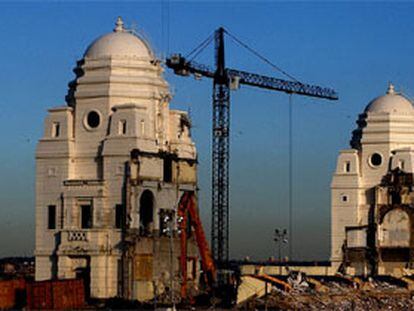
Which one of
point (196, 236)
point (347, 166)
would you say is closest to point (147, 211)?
point (196, 236)

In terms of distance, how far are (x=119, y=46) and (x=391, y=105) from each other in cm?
4988

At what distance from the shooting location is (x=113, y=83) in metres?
140

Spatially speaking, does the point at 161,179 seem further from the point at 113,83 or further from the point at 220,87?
the point at 220,87

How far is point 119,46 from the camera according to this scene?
141 meters

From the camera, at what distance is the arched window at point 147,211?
138625 millimetres

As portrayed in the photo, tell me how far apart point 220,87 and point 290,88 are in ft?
56.7

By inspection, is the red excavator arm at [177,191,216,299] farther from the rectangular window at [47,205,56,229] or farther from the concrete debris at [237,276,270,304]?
the rectangular window at [47,205,56,229]

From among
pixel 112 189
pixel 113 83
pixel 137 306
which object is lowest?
pixel 137 306

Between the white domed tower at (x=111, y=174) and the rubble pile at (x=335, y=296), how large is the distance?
11445 millimetres

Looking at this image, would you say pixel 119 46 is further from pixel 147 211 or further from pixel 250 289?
pixel 250 289

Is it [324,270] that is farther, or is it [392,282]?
[324,270]

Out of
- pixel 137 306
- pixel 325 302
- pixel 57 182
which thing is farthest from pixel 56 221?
pixel 325 302

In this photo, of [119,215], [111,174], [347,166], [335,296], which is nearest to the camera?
[119,215]

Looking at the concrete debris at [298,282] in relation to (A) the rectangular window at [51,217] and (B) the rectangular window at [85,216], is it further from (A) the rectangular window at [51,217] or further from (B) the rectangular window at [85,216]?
(A) the rectangular window at [51,217]
